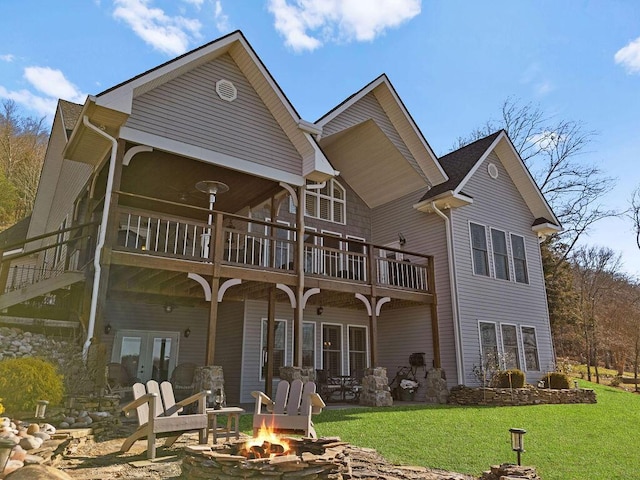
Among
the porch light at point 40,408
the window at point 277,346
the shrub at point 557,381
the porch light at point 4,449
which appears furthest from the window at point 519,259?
the porch light at point 4,449

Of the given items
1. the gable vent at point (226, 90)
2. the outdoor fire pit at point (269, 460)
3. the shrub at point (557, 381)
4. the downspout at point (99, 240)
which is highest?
the gable vent at point (226, 90)

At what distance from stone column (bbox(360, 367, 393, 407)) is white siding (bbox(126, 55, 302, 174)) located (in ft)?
17.5

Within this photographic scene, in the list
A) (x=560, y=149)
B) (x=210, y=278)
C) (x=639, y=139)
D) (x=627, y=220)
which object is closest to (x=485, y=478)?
(x=210, y=278)

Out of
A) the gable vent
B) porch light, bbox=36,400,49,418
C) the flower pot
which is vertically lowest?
the flower pot

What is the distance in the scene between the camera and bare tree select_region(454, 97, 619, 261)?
25.3 m

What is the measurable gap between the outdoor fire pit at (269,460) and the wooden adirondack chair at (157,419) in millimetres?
973

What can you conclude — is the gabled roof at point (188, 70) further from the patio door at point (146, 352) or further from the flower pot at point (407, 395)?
the flower pot at point (407, 395)

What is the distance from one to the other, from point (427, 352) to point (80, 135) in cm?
1065

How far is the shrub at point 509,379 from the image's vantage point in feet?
41.5

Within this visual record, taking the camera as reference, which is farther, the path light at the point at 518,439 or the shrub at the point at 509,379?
the shrub at the point at 509,379

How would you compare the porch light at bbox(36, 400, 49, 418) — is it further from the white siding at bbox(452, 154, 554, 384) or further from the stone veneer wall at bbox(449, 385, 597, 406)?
the white siding at bbox(452, 154, 554, 384)

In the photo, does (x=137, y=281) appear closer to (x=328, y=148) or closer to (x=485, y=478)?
(x=328, y=148)

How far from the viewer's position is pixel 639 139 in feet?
57.3

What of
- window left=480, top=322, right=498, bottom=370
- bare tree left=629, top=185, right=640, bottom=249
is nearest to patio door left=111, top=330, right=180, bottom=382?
window left=480, top=322, right=498, bottom=370
